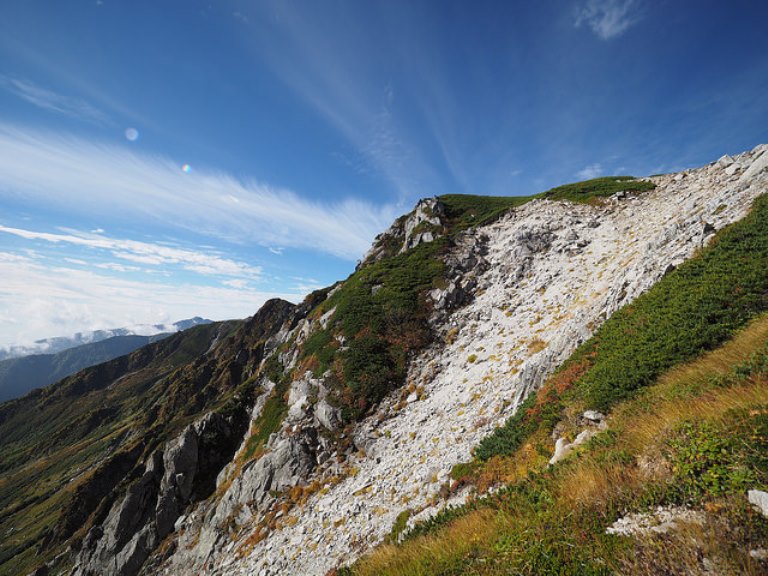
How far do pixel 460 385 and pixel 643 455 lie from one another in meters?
14.4

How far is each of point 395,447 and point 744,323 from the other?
16665 mm

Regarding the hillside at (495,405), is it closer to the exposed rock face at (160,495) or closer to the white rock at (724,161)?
the exposed rock face at (160,495)

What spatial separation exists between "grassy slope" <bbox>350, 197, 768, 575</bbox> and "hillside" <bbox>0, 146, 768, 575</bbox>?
0.19 ft

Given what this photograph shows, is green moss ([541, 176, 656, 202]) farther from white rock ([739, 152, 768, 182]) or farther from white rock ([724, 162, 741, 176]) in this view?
white rock ([739, 152, 768, 182])

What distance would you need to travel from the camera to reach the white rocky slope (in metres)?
15.6

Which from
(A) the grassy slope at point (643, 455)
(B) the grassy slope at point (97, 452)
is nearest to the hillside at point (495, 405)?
(A) the grassy slope at point (643, 455)

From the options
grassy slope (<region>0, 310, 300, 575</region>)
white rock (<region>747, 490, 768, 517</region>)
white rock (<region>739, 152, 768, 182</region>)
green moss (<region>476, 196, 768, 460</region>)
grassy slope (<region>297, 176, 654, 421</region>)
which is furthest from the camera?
grassy slope (<region>0, 310, 300, 575</region>)

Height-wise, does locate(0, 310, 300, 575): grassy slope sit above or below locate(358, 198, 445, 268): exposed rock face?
below

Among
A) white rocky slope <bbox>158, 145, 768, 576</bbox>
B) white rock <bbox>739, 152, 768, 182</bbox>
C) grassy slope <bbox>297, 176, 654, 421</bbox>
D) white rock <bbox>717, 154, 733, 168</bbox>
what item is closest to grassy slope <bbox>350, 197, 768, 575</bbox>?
white rocky slope <bbox>158, 145, 768, 576</bbox>

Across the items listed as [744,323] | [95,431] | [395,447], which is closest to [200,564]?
[395,447]

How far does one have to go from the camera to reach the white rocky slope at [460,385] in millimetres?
15562

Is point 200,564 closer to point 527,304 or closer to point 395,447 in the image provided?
point 395,447

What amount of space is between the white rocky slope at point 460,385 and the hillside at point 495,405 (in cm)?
14

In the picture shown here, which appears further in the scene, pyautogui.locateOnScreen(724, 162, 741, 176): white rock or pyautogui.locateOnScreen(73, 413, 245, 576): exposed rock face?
pyautogui.locateOnScreen(73, 413, 245, 576): exposed rock face
